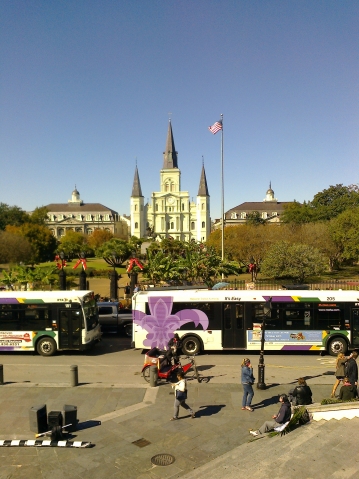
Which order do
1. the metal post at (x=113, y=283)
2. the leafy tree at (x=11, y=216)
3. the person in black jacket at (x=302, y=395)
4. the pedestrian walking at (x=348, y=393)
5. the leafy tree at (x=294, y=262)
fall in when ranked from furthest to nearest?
the leafy tree at (x=11, y=216) → the leafy tree at (x=294, y=262) → the metal post at (x=113, y=283) → the person in black jacket at (x=302, y=395) → the pedestrian walking at (x=348, y=393)

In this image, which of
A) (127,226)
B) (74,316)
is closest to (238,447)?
(74,316)

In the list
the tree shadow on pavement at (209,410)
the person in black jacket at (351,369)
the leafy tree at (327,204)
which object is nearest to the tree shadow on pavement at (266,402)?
the tree shadow on pavement at (209,410)

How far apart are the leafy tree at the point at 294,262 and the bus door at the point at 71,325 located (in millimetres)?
24502

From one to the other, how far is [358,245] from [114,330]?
3658 cm

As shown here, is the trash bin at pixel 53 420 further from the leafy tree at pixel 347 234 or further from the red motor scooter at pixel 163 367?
the leafy tree at pixel 347 234

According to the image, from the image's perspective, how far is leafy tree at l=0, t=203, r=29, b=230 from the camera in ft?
279

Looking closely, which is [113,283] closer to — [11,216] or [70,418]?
[70,418]

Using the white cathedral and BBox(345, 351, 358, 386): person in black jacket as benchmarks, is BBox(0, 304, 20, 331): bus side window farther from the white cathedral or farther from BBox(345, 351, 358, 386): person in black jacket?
the white cathedral

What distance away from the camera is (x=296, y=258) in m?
36.8

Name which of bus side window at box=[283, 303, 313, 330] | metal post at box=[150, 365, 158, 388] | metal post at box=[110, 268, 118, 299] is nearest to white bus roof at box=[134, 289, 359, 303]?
bus side window at box=[283, 303, 313, 330]

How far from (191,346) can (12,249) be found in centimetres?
4721

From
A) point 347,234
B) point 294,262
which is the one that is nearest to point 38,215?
point 347,234

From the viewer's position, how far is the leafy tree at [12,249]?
186 feet

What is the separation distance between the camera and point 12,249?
57.1 meters
